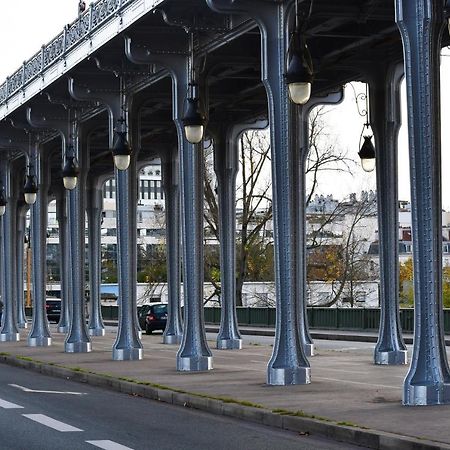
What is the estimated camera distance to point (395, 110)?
27.3 metres

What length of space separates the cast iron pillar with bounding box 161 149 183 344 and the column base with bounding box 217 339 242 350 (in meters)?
4.73

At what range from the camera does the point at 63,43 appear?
1271 inches

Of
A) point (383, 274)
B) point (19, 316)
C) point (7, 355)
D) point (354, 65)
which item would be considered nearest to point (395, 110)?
point (354, 65)

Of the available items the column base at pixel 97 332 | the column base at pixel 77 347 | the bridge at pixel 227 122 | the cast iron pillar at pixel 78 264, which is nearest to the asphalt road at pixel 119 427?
the bridge at pixel 227 122

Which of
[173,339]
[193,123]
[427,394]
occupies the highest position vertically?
[193,123]

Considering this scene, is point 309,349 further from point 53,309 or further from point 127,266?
point 53,309

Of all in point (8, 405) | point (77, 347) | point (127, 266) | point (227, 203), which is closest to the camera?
point (8, 405)

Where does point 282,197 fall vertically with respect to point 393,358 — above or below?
above

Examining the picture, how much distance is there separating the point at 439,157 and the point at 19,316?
154 ft

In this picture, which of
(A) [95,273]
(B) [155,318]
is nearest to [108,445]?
(A) [95,273]

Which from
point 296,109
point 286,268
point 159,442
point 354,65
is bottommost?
point 159,442

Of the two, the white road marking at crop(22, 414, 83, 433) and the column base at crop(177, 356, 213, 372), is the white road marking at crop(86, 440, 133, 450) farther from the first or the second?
the column base at crop(177, 356, 213, 372)

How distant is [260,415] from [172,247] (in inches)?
939

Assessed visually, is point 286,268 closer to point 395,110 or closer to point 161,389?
point 161,389
